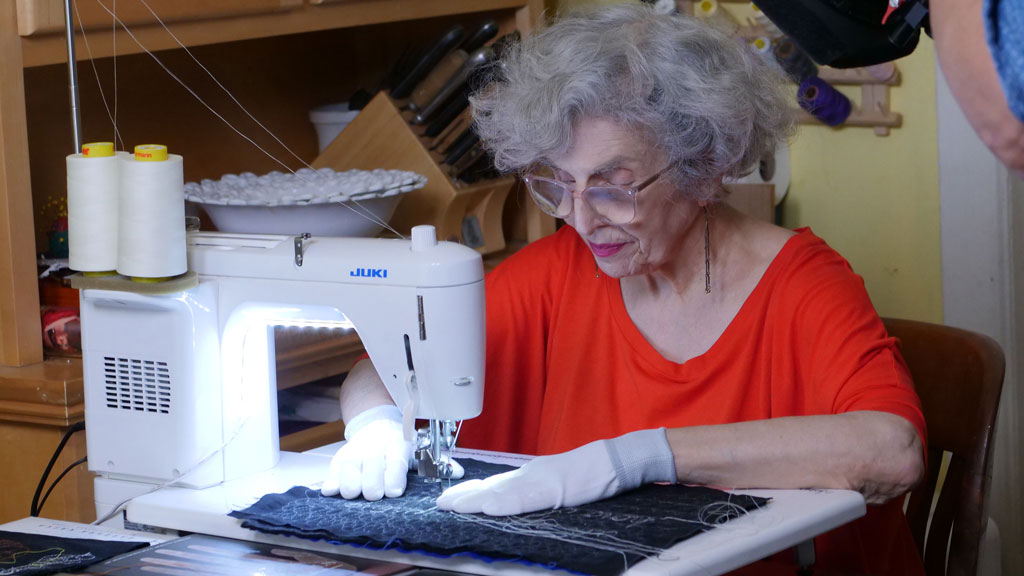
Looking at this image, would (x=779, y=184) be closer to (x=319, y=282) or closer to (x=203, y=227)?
(x=203, y=227)

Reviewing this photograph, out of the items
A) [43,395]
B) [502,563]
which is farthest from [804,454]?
[43,395]

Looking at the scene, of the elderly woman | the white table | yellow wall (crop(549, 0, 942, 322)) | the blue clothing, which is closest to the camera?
the blue clothing

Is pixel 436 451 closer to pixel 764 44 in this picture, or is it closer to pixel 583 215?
pixel 583 215

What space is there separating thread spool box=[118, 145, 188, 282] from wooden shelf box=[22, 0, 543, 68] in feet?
1.48

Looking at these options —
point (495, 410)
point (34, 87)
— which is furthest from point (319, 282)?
point (34, 87)

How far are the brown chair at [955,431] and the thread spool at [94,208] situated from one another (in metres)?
1.03

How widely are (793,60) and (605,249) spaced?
3.23ft

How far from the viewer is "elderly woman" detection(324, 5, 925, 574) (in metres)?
1.28

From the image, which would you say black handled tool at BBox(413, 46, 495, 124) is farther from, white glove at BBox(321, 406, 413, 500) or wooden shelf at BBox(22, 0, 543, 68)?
white glove at BBox(321, 406, 413, 500)

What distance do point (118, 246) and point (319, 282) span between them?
0.22 meters

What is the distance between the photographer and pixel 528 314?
1.77 m

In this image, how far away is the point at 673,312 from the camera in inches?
64.7

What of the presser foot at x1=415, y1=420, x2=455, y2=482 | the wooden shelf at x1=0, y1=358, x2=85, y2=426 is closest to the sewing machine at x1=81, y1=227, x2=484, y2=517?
the presser foot at x1=415, y1=420, x2=455, y2=482

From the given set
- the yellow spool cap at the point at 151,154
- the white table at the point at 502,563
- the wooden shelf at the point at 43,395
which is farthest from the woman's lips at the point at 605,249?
the wooden shelf at the point at 43,395
